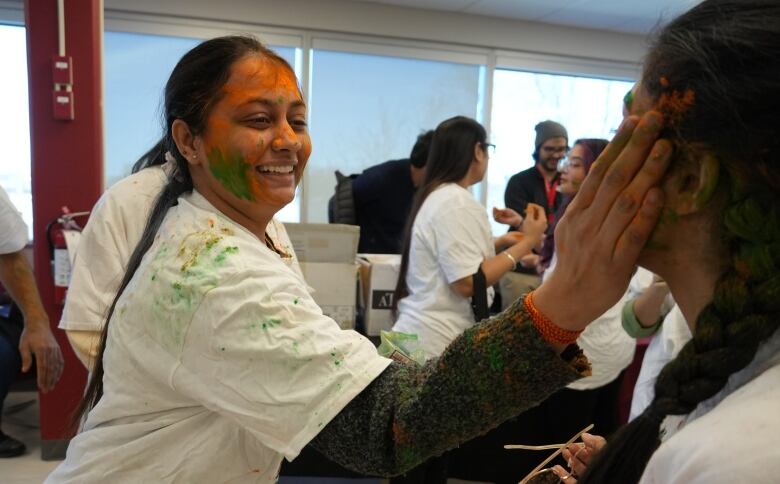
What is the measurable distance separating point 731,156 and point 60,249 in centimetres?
272

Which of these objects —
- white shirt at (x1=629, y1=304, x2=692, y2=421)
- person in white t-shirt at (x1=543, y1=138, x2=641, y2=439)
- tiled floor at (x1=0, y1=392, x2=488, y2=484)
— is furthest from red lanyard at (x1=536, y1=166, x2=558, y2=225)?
white shirt at (x1=629, y1=304, x2=692, y2=421)

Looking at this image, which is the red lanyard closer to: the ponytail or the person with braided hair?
the ponytail

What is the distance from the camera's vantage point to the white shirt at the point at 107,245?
66.8 inches

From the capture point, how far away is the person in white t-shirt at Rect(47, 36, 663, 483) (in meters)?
0.73

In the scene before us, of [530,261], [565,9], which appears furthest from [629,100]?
[565,9]

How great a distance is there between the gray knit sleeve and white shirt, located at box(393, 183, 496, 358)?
1481 mm

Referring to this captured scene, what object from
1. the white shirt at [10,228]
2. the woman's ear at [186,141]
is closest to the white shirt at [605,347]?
the woman's ear at [186,141]

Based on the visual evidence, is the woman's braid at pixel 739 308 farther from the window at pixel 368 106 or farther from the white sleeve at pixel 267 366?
the window at pixel 368 106

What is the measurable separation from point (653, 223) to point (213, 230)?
597 millimetres

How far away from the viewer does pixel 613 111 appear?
249 inches

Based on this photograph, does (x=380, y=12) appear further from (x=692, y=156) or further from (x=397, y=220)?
(x=692, y=156)

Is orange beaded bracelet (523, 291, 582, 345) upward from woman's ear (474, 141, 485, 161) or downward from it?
downward

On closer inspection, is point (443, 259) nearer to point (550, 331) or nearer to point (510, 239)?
point (510, 239)

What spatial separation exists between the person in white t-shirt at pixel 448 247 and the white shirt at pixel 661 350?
1.99 ft
